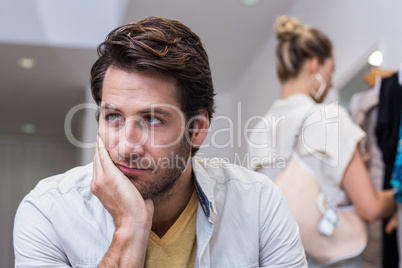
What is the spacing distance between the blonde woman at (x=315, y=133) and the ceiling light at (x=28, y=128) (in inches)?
201

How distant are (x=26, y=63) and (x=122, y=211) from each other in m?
3.52

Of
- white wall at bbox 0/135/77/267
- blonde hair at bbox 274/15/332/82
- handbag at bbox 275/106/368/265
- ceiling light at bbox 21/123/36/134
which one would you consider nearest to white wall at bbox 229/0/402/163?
blonde hair at bbox 274/15/332/82

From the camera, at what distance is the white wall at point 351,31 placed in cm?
198

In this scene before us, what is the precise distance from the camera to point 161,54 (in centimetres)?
109

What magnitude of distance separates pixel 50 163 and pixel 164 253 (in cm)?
647

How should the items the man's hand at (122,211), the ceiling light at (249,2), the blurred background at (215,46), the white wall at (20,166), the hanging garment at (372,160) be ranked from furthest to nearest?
the white wall at (20,166) → the ceiling light at (249,2) → the blurred background at (215,46) → the hanging garment at (372,160) → the man's hand at (122,211)

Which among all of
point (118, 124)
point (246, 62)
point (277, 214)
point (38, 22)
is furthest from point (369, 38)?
point (38, 22)

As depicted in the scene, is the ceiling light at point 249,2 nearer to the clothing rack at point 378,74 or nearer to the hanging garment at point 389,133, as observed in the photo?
the clothing rack at point 378,74

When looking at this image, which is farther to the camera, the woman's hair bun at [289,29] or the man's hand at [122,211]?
the woman's hair bun at [289,29]

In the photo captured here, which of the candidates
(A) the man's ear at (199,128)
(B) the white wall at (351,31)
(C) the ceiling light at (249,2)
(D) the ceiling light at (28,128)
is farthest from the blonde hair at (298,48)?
(D) the ceiling light at (28,128)

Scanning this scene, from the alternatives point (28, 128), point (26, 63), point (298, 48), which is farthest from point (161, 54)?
point (28, 128)

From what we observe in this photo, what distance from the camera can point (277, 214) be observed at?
1177 millimetres

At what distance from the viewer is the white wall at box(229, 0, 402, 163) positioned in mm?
1983

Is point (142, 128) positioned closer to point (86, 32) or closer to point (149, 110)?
point (149, 110)
